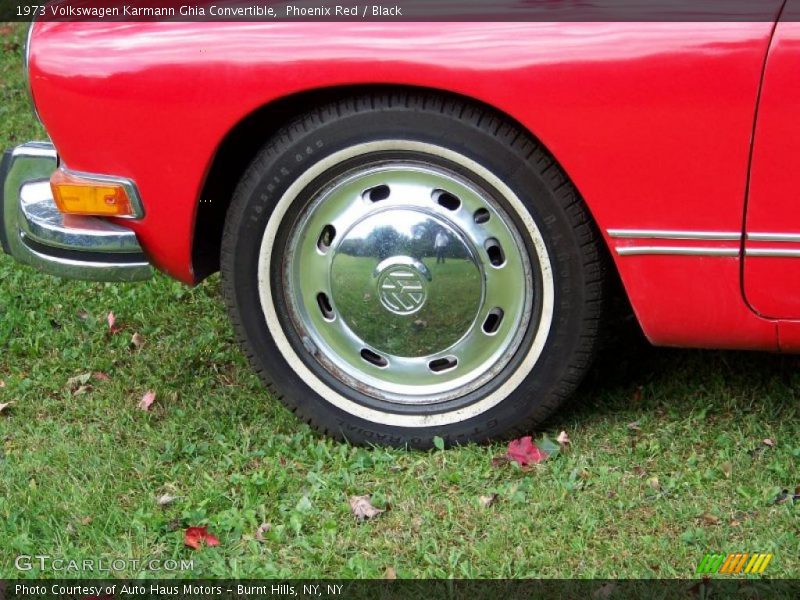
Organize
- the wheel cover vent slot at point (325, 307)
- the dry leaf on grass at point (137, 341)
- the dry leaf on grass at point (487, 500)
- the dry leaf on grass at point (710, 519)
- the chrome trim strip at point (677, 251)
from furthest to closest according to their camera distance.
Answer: the dry leaf on grass at point (137, 341)
the wheel cover vent slot at point (325, 307)
the dry leaf on grass at point (487, 500)
the dry leaf on grass at point (710, 519)
the chrome trim strip at point (677, 251)

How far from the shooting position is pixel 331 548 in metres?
2.90

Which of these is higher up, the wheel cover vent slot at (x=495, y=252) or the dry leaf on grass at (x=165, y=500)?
the wheel cover vent slot at (x=495, y=252)

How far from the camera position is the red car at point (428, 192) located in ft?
8.88

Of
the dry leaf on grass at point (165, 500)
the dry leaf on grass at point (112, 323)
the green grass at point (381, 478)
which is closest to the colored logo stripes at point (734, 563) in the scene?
the green grass at point (381, 478)

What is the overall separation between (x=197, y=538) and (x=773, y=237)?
5.58ft

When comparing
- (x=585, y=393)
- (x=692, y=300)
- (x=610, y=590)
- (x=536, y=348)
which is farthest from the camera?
(x=585, y=393)

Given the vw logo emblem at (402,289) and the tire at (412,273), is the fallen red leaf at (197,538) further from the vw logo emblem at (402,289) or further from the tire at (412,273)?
the vw logo emblem at (402,289)

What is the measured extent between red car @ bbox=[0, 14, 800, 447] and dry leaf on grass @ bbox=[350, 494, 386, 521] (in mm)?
259

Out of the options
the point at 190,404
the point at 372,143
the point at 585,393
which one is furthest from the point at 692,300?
the point at 190,404

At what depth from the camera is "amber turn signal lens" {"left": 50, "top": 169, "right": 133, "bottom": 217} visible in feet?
10.3

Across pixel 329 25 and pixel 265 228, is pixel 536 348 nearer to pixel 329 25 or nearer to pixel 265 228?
pixel 265 228

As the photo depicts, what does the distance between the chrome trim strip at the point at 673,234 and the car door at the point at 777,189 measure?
0.05 m

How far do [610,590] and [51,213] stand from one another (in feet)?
6.34

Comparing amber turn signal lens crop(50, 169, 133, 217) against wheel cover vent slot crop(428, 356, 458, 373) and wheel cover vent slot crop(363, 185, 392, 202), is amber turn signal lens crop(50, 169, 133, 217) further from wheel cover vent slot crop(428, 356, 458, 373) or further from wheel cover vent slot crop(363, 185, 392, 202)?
wheel cover vent slot crop(428, 356, 458, 373)
